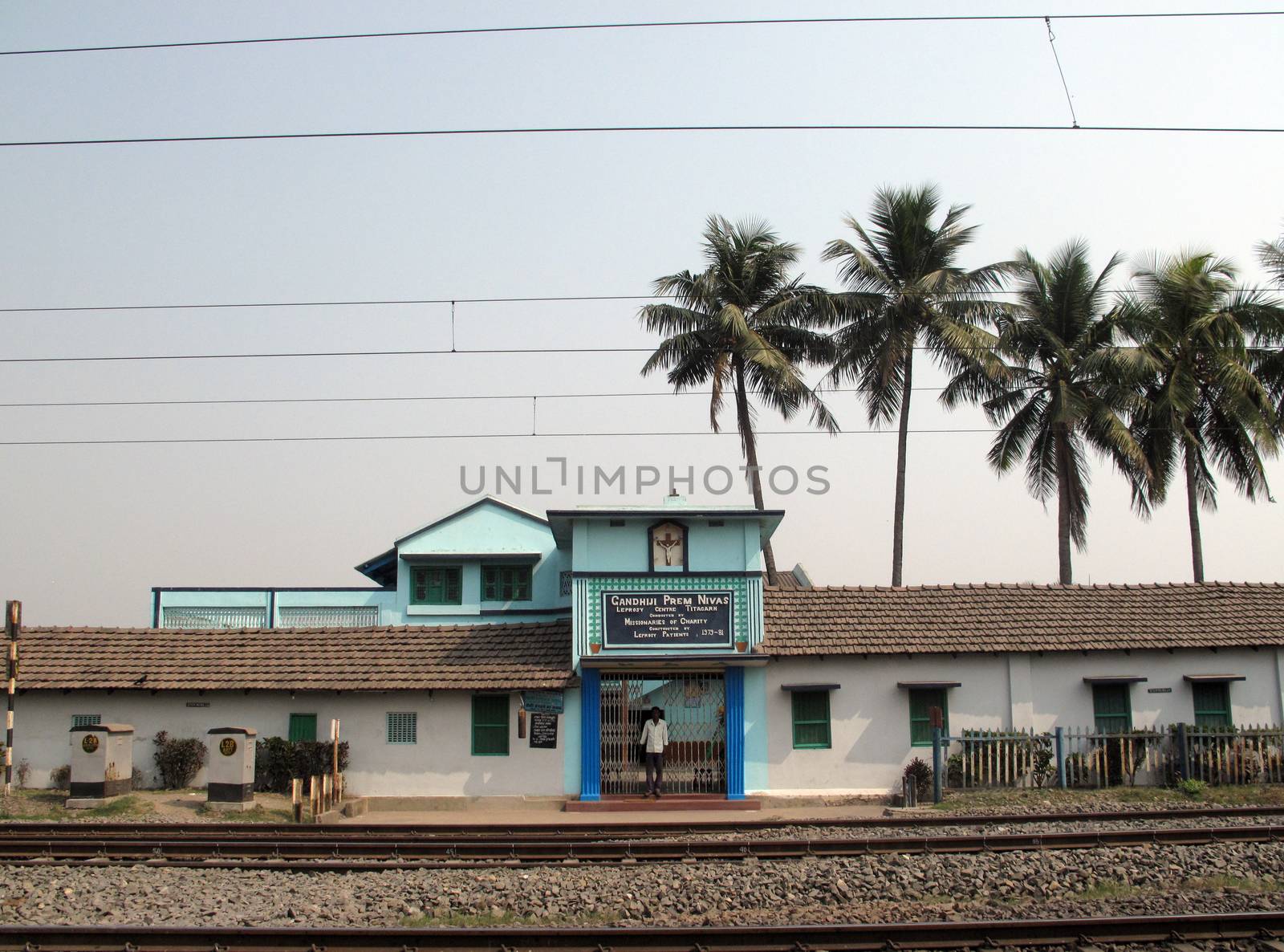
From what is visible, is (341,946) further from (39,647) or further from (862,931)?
(39,647)

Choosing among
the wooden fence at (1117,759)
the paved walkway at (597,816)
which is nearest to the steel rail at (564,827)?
the paved walkway at (597,816)

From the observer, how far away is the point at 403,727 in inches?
813

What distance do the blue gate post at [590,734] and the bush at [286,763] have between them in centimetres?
450

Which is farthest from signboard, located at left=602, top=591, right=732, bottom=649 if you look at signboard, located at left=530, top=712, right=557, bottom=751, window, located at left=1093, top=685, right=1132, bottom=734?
window, located at left=1093, top=685, right=1132, bottom=734

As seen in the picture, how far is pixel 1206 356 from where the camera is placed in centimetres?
3127

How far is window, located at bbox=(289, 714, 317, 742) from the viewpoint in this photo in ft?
68.0

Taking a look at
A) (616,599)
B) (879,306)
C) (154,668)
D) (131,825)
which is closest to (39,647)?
(154,668)

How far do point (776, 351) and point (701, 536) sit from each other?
12.2 m

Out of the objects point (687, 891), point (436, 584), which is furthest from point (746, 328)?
point (687, 891)

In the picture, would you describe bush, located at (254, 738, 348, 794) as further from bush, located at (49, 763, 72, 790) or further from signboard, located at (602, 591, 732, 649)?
signboard, located at (602, 591, 732, 649)

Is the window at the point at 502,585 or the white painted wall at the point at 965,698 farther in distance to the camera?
the window at the point at 502,585

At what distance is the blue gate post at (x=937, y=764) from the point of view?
1873cm

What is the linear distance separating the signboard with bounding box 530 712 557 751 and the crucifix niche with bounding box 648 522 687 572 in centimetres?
341

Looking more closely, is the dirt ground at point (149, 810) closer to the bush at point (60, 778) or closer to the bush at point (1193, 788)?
the bush at point (60, 778)
